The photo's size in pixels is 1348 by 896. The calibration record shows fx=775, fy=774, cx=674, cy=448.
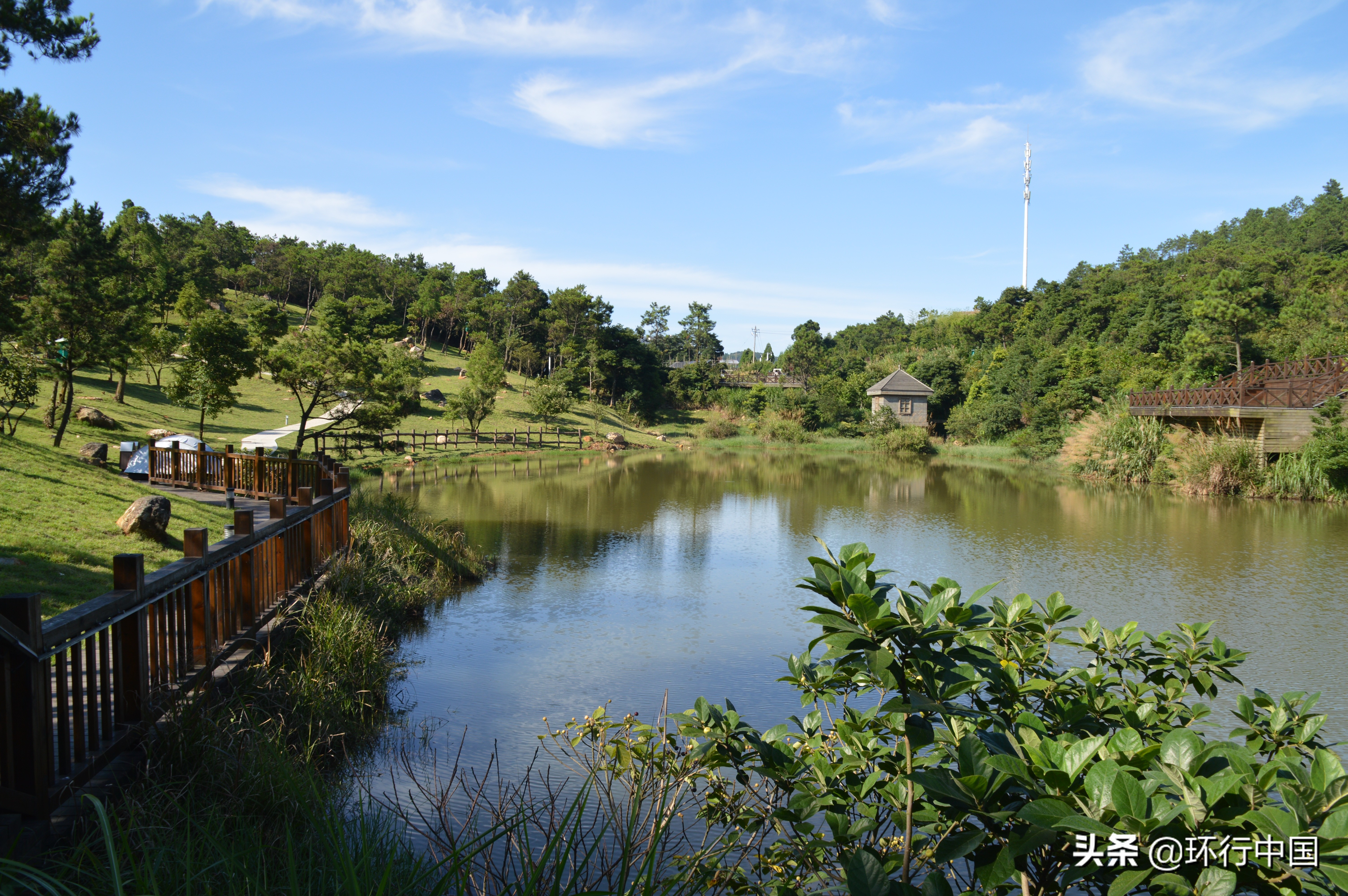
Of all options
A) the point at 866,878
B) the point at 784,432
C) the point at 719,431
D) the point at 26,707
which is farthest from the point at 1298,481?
the point at 719,431

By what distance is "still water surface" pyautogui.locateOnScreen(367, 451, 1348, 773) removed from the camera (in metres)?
7.91

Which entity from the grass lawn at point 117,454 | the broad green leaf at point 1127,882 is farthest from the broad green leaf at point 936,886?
the grass lawn at point 117,454

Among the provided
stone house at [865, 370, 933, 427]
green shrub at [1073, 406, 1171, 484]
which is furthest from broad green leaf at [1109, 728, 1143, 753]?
stone house at [865, 370, 933, 427]

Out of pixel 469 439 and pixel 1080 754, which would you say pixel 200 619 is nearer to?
pixel 1080 754

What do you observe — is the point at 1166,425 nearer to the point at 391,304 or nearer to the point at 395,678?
the point at 395,678

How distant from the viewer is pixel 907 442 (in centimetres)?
4366

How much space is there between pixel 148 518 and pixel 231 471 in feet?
12.7

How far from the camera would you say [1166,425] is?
28.5 metres

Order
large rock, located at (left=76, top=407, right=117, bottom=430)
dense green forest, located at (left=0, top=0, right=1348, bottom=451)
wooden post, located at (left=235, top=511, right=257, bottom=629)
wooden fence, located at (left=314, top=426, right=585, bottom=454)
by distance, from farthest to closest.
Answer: wooden fence, located at (left=314, top=426, right=585, bottom=454) → large rock, located at (left=76, top=407, right=117, bottom=430) → dense green forest, located at (left=0, top=0, right=1348, bottom=451) → wooden post, located at (left=235, top=511, right=257, bottom=629)

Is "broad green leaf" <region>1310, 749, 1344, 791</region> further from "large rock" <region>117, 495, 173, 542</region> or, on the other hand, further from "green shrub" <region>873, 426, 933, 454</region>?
"green shrub" <region>873, 426, 933, 454</region>

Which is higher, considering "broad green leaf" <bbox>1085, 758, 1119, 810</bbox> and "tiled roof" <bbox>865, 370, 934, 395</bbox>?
"tiled roof" <bbox>865, 370, 934, 395</bbox>

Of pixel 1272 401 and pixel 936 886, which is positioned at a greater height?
pixel 1272 401

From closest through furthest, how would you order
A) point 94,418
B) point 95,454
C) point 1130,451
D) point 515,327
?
point 95,454 < point 94,418 < point 1130,451 < point 515,327

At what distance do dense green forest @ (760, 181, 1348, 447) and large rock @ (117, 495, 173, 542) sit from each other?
118 ft
